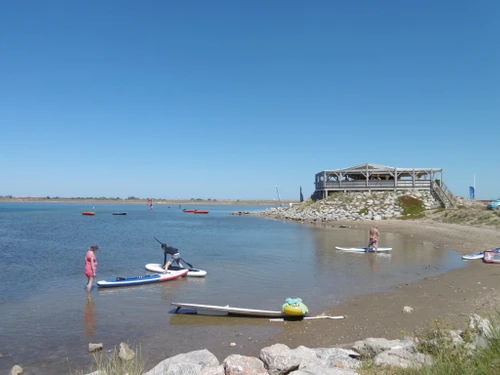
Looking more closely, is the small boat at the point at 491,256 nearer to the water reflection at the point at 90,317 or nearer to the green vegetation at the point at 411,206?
the water reflection at the point at 90,317

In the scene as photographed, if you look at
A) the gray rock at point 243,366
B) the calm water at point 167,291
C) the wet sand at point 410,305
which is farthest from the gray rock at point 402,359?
the calm water at point 167,291

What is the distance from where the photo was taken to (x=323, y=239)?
112 ft

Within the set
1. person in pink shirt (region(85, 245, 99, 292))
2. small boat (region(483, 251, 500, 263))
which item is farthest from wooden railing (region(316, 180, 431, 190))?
person in pink shirt (region(85, 245, 99, 292))

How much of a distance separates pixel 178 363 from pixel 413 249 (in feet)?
75.3

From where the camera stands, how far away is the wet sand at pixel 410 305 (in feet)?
34.6

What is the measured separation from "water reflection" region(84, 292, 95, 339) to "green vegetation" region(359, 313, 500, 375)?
7.86 meters

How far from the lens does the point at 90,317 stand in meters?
12.8

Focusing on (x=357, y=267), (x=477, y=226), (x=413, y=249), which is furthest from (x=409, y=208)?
(x=357, y=267)

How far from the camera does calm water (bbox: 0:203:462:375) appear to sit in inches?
407

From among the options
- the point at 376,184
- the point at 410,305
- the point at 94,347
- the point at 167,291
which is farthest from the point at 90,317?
the point at 376,184

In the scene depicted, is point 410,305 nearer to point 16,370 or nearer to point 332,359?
point 332,359

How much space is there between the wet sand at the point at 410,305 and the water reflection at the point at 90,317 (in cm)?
517

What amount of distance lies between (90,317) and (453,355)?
10559 mm

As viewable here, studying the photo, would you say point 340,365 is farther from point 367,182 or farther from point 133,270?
point 367,182
